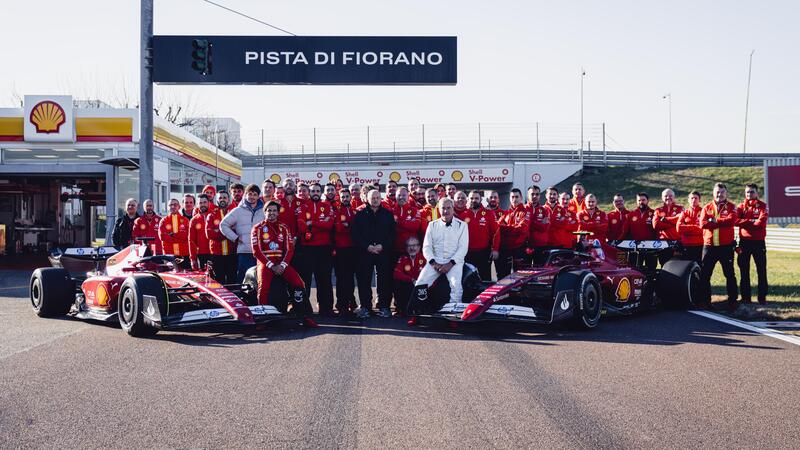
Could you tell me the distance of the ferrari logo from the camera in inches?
420

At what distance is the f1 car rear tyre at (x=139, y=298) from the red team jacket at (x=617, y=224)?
8414mm

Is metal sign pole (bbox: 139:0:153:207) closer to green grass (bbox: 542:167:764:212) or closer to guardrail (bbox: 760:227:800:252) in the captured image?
guardrail (bbox: 760:227:800:252)

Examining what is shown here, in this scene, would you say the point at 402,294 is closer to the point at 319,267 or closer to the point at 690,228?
the point at 319,267

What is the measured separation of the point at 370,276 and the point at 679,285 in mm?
4627

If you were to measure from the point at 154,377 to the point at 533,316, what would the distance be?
172 inches

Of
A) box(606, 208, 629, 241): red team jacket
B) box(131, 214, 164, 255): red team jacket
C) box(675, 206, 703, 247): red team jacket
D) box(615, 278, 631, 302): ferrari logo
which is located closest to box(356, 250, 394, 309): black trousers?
box(615, 278, 631, 302): ferrari logo

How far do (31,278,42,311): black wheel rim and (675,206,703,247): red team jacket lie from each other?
10050 millimetres

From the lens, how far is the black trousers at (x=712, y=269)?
1196 centimetres

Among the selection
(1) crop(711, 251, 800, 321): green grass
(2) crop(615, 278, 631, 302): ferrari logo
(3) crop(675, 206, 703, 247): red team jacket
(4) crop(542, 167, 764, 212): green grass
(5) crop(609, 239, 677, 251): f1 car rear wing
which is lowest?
(1) crop(711, 251, 800, 321): green grass

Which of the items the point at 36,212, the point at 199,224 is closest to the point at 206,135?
the point at 36,212

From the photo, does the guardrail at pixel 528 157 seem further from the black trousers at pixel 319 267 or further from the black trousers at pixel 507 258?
the black trousers at pixel 319 267

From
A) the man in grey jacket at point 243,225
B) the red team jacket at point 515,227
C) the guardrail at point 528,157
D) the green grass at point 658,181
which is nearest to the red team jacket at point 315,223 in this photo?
the man in grey jacket at point 243,225

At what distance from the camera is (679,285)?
11547 mm

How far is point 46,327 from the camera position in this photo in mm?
10094
